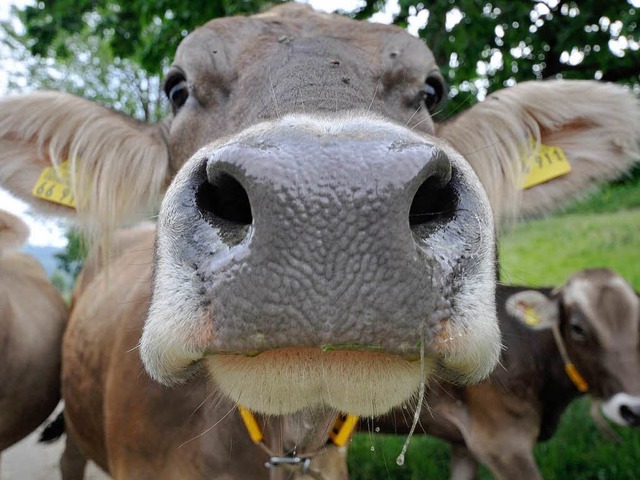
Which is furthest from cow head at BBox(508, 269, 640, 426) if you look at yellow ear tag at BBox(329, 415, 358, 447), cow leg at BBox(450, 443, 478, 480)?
yellow ear tag at BBox(329, 415, 358, 447)

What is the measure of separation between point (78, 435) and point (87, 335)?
74cm

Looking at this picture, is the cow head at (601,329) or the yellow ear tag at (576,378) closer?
Result: the cow head at (601,329)

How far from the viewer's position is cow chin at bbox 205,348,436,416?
1224 millimetres

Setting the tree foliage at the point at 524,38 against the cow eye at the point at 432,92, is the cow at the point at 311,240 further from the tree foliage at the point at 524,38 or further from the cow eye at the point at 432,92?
the tree foliage at the point at 524,38

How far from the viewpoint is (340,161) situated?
1.09 metres

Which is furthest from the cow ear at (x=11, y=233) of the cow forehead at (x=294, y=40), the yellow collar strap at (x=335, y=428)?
the yellow collar strap at (x=335, y=428)

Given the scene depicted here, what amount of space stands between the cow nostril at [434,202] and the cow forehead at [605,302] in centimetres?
327

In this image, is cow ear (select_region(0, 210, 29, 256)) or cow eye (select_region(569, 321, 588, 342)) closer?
cow ear (select_region(0, 210, 29, 256))

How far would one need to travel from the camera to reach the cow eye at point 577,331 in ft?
13.3

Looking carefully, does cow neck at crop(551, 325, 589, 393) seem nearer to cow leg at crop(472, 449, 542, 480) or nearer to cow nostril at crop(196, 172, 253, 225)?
cow leg at crop(472, 449, 542, 480)

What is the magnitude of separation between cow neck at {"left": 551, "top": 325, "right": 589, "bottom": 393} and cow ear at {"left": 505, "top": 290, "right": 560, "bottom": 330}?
90 mm

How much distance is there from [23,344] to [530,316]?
11.7 feet

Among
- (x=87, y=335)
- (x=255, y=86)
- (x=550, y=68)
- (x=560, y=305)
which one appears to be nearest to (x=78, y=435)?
(x=87, y=335)

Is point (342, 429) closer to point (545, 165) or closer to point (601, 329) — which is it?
point (545, 165)
